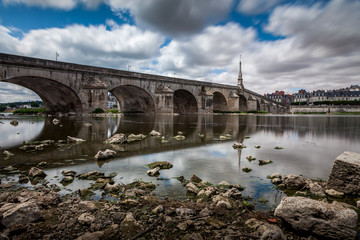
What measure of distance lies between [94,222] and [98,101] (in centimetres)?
2713

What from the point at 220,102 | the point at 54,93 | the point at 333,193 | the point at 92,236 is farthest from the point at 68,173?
the point at 220,102

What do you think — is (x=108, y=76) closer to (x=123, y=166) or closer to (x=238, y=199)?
(x=123, y=166)

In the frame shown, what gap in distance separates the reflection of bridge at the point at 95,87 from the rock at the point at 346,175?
2592 centimetres

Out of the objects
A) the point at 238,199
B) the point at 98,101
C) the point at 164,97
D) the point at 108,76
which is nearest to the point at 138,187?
the point at 238,199

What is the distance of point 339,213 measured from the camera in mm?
2488

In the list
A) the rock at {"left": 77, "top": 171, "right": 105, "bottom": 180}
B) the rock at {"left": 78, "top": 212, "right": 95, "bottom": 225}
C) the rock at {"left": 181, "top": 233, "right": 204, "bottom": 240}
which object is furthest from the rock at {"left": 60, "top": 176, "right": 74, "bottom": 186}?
the rock at {"left": 181, "top": 233, "right": 204, "bottom": 240}

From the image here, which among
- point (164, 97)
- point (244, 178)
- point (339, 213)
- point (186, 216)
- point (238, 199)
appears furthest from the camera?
point (164, 97)

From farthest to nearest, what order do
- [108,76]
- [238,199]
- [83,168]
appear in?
[108,76] < [83,168] < [238,199]

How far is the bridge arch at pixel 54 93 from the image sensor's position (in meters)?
24.3

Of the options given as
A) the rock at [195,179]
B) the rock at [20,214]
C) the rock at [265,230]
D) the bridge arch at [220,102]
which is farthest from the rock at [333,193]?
the bridge arch at [220,102]

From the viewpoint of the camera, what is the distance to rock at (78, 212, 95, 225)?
2.63 m

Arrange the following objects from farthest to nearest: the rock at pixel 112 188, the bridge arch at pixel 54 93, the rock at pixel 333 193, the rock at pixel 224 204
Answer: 1. the bridge arch at pixel 54 93
2. the rock at pixel 112 188
3. the rock at pixel 333 193
4. the rock at pixel 224 204

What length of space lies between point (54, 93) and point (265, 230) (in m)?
31.8

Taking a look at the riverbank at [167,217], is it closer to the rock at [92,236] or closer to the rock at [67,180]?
the rock at [92,236]
